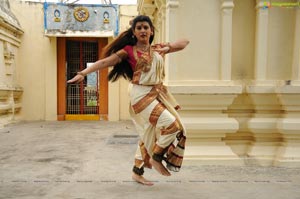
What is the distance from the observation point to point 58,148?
15.1ft

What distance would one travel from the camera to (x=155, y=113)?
2516 mm

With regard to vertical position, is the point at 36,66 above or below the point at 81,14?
below

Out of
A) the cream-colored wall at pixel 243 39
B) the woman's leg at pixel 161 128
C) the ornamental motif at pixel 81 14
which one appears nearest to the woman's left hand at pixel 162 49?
the woman's leg at pixel 161 128

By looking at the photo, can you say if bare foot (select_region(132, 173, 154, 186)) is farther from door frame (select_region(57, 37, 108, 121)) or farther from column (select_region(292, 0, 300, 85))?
door frame (select_region(57, 37, 108, 121))

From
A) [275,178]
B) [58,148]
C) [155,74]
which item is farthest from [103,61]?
[58,148]

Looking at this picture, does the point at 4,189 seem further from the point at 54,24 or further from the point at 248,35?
the point at 54,24

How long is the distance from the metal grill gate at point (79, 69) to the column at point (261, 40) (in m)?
6.85

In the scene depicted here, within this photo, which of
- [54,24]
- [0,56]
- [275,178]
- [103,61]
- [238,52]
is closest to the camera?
[103,61]

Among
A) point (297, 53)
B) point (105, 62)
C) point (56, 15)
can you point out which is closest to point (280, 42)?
point (297, 53)

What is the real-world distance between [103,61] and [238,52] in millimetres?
1911

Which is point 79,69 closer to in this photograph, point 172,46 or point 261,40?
point 261,40

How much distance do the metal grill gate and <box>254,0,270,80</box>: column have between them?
685 cm

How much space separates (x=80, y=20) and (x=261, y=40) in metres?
6.58

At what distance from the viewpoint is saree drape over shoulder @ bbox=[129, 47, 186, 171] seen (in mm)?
2482
